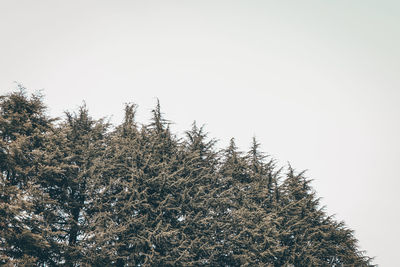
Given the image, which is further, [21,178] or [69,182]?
[69,182]

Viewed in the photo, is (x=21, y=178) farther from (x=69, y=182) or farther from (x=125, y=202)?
(x=125, y=202)

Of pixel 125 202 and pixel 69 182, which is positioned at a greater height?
pixel 69 182

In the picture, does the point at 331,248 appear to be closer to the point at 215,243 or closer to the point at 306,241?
the point at 306,241

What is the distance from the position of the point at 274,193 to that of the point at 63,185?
18.3m

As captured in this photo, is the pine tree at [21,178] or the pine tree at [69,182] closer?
the pine tree at [21,178]

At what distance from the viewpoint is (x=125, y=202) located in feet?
65.4

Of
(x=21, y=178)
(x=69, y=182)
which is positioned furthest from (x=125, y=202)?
(x=21, y=178)

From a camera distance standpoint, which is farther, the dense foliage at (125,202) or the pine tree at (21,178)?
the dense foliage at (125,202)

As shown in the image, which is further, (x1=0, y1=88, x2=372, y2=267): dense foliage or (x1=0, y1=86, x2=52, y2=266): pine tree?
(x1=0, y1=88, x2=372, y2=267): dense foliage

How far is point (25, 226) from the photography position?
17500mm

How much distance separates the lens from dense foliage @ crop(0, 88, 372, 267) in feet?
59.5

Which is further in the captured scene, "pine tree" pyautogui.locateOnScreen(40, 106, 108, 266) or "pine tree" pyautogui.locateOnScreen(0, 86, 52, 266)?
"pine tree" pyautogui.locateOnScreen(40, 106, 108, 266)

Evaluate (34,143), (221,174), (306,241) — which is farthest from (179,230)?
(306,241)

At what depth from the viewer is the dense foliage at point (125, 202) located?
18125 mm
